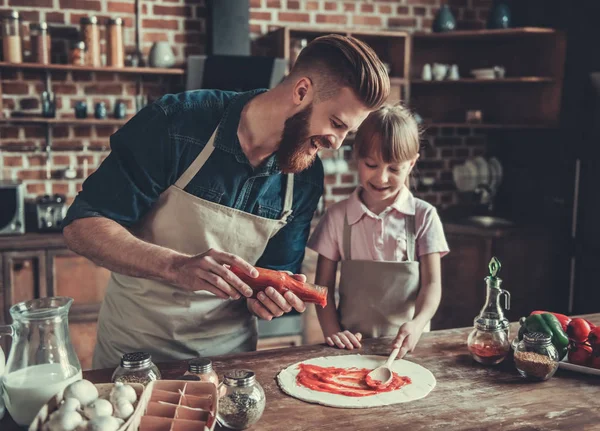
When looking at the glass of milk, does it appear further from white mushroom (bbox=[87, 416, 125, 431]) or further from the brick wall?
the brick wall

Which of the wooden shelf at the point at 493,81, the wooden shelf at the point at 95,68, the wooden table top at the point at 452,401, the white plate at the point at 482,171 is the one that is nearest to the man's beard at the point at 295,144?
the wooden table top at the point at 452,401

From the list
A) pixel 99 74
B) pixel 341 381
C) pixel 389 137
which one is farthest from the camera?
pixel 99 74

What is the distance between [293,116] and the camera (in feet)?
5.48

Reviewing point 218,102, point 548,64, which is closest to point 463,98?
point 548,64

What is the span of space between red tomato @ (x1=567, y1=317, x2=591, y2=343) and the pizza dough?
1.27 feet

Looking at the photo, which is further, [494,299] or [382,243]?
[382,243]

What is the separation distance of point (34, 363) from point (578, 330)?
1251 mm

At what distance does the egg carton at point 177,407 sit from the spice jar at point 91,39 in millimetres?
2909

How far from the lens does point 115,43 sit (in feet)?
11.9

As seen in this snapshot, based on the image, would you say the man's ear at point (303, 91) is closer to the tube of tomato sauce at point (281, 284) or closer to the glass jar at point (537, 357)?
the tube of tomato sauce at point (281, 284)

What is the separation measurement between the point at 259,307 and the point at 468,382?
1.69 feet

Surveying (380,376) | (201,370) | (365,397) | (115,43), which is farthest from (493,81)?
(201,370)

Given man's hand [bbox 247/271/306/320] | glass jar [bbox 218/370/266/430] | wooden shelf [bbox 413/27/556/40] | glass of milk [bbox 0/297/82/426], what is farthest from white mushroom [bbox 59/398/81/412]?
wooden shelf [bbox 413/27/556/40]

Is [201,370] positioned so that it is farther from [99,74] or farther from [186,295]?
[99,74]
